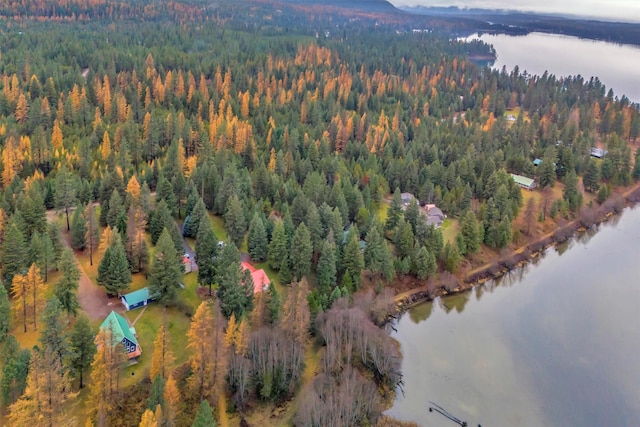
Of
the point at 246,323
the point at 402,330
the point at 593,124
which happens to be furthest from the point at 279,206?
the point at 593,124

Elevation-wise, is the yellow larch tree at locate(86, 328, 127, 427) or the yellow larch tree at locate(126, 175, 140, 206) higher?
the yellow larch tree at locate(126, 175, 140, 206)

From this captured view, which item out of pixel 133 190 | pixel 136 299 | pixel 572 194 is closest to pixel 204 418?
pixel 136 299

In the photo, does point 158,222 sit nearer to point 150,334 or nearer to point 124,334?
point 150,334

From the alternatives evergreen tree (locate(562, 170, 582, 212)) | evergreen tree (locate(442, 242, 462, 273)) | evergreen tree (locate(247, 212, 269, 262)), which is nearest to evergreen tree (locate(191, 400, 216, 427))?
evergreen tree (locate(247, 212, 269, 262))

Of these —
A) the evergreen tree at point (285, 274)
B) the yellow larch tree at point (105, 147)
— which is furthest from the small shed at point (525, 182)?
the yellow larch tree at point (105, 147)

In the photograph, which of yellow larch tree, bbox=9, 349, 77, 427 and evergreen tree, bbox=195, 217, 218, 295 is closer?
yellow larch tree, bbox=9, 349, 77, 427

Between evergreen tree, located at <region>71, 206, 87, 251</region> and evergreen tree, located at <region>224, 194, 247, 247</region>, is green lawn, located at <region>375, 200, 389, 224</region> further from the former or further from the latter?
evergreen tree, located at <region>71, 206, 87, 251</region>

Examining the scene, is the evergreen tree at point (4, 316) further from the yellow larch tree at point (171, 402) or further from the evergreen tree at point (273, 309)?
the evergreen tree at point (273, 309)
